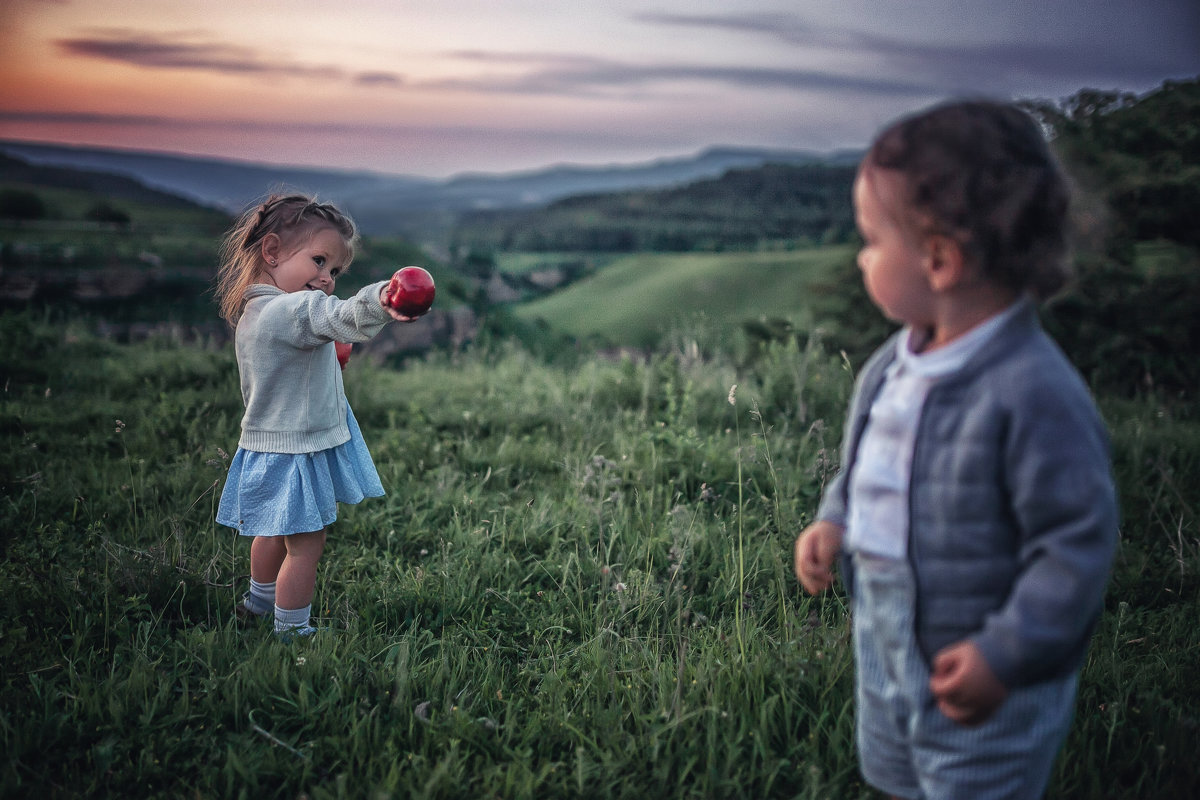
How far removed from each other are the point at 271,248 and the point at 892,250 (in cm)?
222

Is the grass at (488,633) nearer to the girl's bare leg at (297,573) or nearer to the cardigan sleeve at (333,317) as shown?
the girl's bare leg at (297,573)

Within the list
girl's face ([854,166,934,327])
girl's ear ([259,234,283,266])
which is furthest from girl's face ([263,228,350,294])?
girl's face ([854,166,934,327])

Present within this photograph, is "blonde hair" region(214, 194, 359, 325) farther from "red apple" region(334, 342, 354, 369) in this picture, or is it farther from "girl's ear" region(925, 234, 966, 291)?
"girl's ear" region(925, 234, 966, 291)

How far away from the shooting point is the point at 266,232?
8.75 ft

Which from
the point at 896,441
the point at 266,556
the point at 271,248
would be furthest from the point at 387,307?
the point at 896,441

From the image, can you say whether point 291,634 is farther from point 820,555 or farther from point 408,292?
point 820,555

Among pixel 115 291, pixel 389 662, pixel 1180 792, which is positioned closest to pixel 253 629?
pixel 389 662

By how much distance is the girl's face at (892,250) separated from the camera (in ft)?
4.38

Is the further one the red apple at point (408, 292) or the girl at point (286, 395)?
the girl at point (286, 395)

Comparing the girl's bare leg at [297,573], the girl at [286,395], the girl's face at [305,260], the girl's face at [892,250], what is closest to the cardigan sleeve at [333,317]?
the girl at [286,395]

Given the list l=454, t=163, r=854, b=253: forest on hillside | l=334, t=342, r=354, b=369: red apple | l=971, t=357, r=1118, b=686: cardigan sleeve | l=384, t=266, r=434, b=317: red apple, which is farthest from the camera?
l=454, t=163, r=854, b=253: forest on hillside

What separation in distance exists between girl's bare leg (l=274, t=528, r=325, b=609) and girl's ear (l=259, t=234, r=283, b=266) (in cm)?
103

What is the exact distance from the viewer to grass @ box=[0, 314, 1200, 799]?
6.66 ft

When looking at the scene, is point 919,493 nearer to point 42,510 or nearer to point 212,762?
point 212,762
